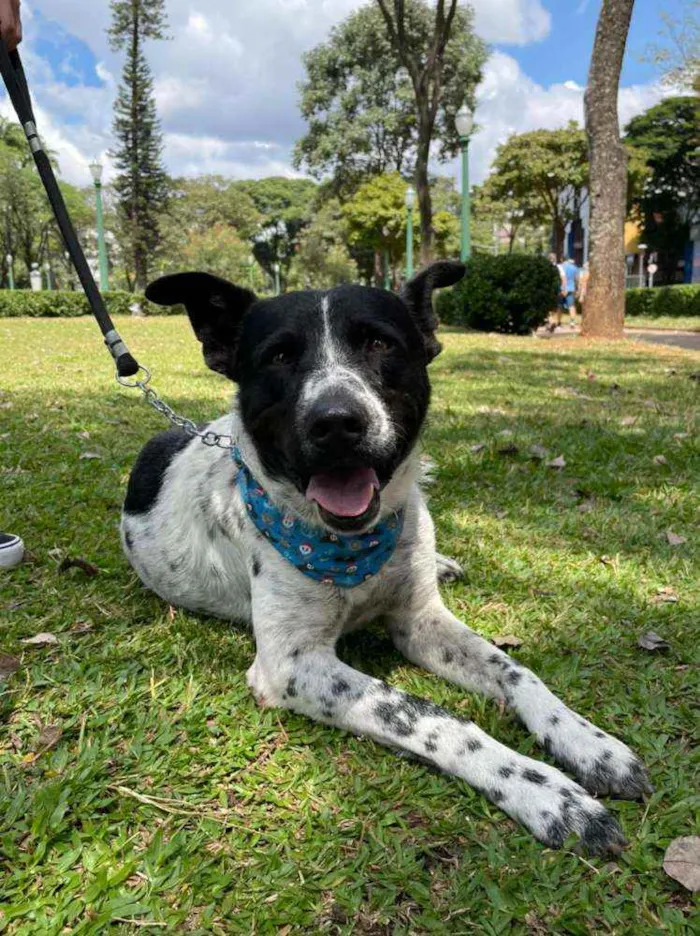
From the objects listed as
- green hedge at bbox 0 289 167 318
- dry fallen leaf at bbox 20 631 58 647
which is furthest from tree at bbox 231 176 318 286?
dry fallen leaf at bbox 20 631 58 647

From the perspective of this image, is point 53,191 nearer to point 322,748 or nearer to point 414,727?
point 322,748

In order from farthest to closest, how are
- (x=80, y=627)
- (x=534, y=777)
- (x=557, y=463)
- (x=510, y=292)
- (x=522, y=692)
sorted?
(x=510, y=292) < (x=557, y=463) < (x=80, y=627) < (x=522, y=692) < (x=534, y=777)

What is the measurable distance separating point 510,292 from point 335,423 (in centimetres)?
1531

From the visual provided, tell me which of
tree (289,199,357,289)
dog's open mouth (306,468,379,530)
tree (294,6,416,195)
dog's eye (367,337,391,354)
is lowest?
dog's open mouth (306,468,379,530)

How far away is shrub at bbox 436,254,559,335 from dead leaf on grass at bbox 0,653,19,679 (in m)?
15.3

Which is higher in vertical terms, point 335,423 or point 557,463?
point 335,423

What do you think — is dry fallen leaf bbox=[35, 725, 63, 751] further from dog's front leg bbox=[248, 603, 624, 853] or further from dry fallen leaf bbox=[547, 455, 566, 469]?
dry fallen leaf bbox=[547, 455, 566, 469]

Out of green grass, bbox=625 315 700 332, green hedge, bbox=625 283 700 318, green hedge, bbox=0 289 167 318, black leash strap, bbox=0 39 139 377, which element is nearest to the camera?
black leash strap, bbox=0 39 139 377

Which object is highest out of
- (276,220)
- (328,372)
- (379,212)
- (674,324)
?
(276,220)

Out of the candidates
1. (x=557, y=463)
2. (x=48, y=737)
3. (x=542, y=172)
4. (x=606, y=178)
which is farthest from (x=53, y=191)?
(x=542, y=172)

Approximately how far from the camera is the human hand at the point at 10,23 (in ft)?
10.3

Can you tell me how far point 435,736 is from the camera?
2244mm

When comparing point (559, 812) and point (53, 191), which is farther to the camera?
point (53, 191)

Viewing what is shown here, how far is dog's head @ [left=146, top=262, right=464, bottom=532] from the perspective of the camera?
8.07 ft
